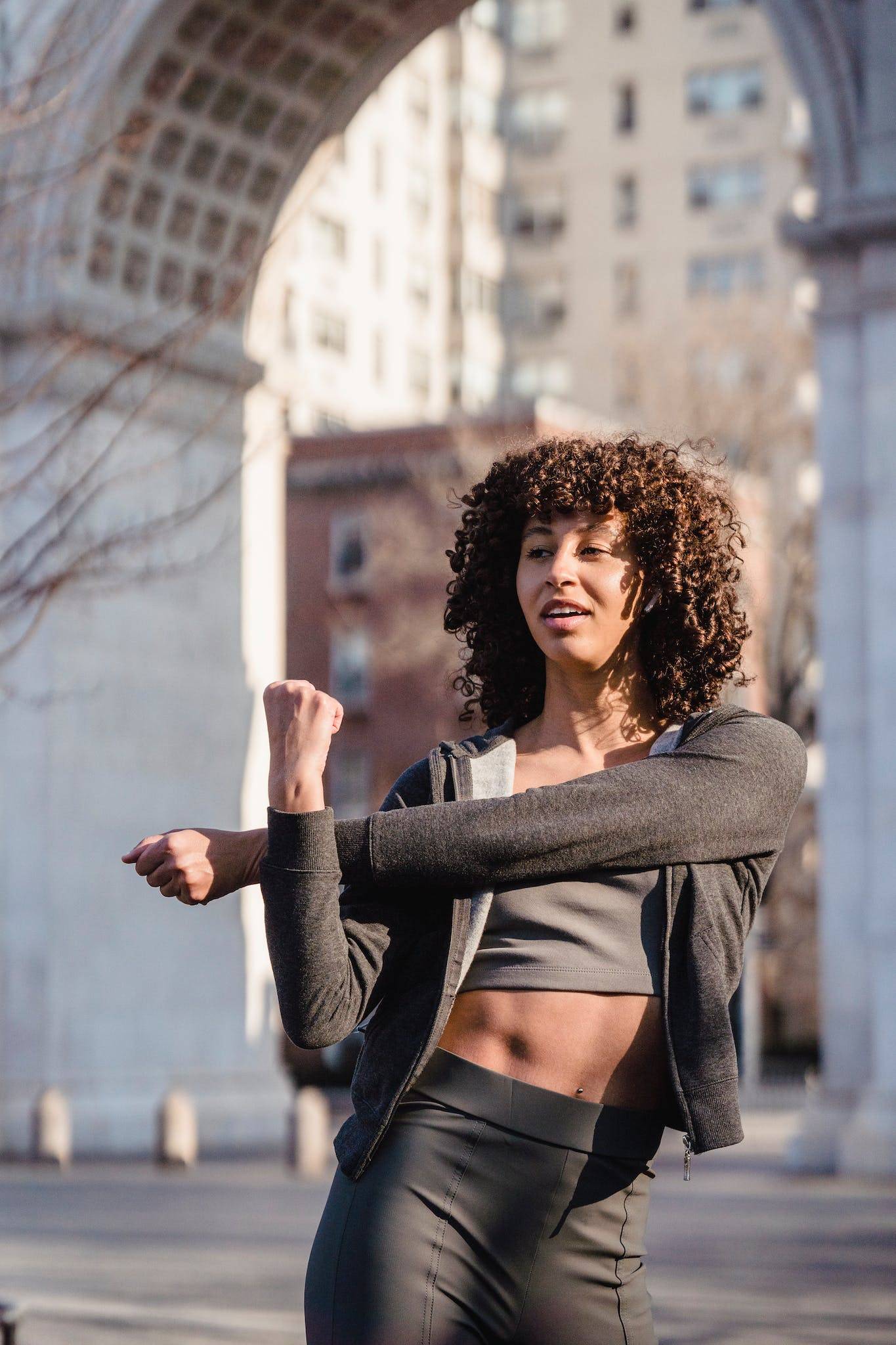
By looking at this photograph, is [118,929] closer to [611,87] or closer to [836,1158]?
[836,1158]

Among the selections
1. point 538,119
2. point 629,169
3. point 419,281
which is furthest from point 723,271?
point 419,281

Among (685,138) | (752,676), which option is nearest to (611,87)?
(685,138)

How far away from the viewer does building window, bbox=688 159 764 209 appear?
220 feet

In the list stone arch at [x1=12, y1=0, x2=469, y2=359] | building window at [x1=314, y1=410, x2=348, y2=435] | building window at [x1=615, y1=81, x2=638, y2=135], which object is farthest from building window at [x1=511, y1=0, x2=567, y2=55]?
stone arch at [x1=12, y1=0, x2=469, y2=359]

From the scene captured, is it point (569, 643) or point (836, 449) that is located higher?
Result: point (836, 449)

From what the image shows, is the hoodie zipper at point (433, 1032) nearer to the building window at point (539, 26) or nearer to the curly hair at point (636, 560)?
A: the curly hair at point (636, 560)

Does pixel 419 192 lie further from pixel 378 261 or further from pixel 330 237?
pixel 330 237

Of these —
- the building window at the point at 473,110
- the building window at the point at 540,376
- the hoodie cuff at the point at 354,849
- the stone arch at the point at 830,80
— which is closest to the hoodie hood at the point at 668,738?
the hoodie cuff at the point at 354,849

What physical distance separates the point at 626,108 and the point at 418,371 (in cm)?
1118

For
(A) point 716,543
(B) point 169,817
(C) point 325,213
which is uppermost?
(C) point 325,213

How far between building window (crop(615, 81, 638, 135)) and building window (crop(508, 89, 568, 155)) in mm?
1774

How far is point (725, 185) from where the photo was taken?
223 feet

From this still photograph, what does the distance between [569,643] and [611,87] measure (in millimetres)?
69200

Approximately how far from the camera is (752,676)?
125 inches
